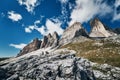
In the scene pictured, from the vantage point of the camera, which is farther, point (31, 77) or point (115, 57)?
point (115, 57)

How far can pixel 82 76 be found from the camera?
73.2 metres

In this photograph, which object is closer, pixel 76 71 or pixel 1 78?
pixel 76 71

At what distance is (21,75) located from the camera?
82.1 metres

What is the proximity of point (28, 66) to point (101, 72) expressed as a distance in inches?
1428

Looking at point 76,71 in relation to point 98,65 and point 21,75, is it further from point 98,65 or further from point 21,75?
point 98,65

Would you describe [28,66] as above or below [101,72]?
above

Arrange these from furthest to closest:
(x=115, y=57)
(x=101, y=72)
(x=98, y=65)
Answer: (x=115, y=57), (x=98, y=65), (x=101, y=72)

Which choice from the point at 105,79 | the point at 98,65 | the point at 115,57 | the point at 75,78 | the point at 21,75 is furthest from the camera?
the point at 115,57

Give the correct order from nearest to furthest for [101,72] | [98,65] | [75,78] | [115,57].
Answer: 1. [75,78]
2. [101,72]
3. [98,65]
4. [115,57]

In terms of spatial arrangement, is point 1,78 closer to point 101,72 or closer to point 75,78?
point 75,78

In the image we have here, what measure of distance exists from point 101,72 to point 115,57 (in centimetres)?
3110

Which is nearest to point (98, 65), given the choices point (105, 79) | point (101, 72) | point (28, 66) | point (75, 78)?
point (101, 72)

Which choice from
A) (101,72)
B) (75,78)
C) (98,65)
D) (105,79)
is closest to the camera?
(75,78)

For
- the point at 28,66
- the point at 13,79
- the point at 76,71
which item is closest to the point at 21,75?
the point at 13,79
